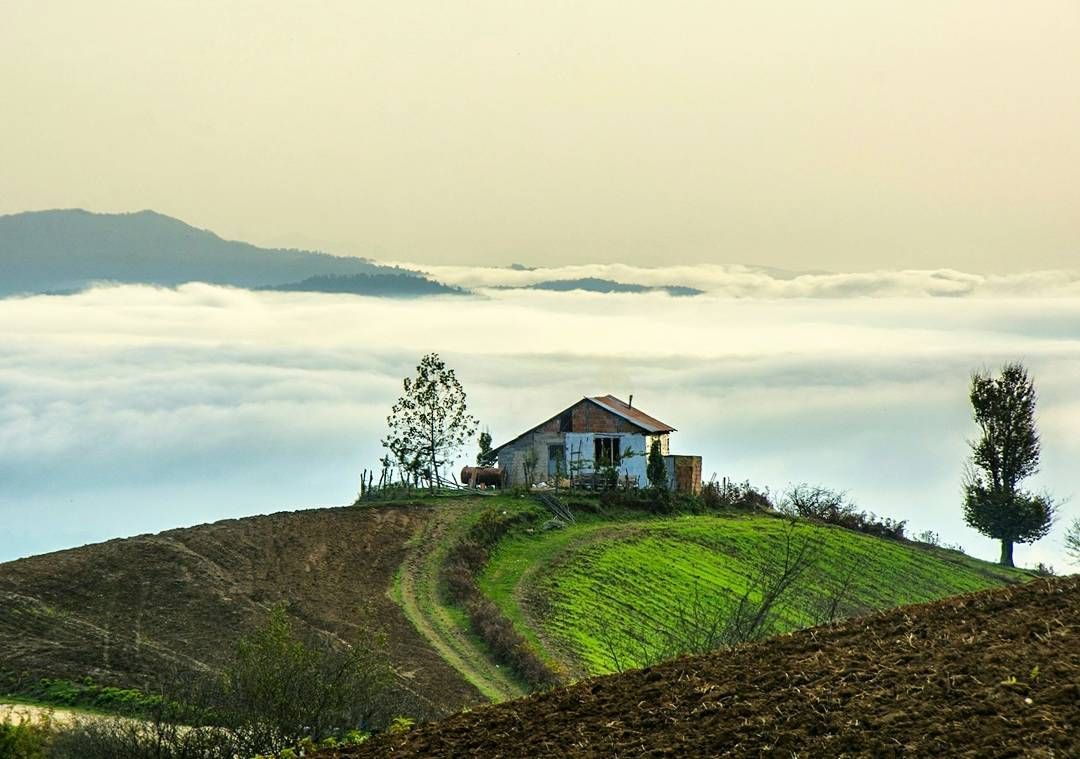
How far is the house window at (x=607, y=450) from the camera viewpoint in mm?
84438

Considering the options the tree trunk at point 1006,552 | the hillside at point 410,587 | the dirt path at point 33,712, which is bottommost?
the tree trunk at point 1006,552

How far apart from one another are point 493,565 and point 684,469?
926 inches

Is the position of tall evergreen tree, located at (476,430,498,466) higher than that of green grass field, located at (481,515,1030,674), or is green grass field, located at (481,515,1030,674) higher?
tall evergreen tree, located at (476,430,498,466)

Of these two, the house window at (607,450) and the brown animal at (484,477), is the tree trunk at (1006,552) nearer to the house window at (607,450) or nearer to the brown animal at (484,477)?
the house window at (607,450)

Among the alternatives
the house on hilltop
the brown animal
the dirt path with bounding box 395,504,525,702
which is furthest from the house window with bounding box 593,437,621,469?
the dirt path with bounding box 395,504,525,702

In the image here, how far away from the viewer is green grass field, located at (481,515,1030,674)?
57.8 m

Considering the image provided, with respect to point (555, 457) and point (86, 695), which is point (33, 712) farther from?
point (555, 457)

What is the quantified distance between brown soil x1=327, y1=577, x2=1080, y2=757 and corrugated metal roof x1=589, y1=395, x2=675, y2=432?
65.2 meters

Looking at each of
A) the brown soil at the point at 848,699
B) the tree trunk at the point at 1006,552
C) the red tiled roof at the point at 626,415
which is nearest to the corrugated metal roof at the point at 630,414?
the red tiled roof at the point at 626,415

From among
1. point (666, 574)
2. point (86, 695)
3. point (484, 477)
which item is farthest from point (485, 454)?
point (86, 695)

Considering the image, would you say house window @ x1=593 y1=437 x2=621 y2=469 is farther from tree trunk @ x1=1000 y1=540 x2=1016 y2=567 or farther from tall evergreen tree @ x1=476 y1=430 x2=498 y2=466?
tree trunk @ x1=1000 y1=540 x2=1016 y2=567

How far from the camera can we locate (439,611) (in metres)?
57.7

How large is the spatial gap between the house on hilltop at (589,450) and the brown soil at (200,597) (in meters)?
15.4

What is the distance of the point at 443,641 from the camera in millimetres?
54031
